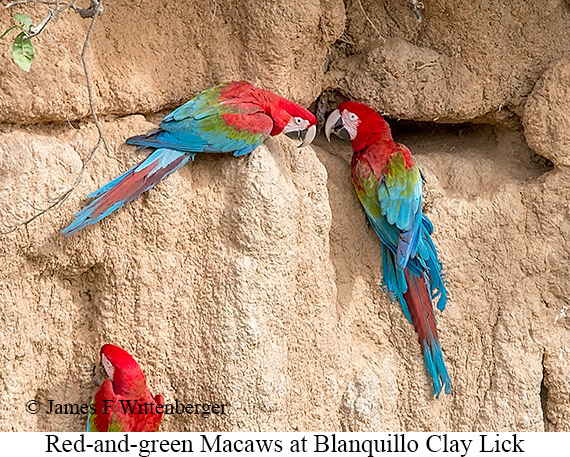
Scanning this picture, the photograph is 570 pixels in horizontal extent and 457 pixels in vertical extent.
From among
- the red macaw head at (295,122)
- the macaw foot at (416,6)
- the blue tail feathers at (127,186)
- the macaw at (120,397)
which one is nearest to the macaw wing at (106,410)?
the macaw at (120,397)

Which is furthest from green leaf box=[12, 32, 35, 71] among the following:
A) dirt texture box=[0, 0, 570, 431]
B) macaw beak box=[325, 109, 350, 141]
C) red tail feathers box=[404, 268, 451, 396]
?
red tail feathers box=[404, 268, 451, 396]

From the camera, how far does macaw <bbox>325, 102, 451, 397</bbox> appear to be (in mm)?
2482

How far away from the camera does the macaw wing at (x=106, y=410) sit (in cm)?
216

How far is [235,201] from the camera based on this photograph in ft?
7.48

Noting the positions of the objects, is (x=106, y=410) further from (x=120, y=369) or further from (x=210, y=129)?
(x=210, y=129)

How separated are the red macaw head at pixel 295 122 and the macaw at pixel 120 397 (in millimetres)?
700

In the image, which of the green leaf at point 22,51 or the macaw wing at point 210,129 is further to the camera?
the macaw wing at point 210,129

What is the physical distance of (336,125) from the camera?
8.47 feet

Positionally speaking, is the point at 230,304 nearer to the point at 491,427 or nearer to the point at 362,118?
the point at 362,118

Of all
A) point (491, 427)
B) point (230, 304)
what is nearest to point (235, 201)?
point (230, 304)

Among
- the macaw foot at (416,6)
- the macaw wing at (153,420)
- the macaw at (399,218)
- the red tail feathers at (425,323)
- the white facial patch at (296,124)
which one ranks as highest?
the macaw foot at (416,6)

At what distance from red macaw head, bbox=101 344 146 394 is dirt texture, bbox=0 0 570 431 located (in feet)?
0.30

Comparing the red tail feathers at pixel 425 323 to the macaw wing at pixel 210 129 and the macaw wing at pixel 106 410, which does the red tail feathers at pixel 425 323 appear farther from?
the macaw wing at pixel 106 410
